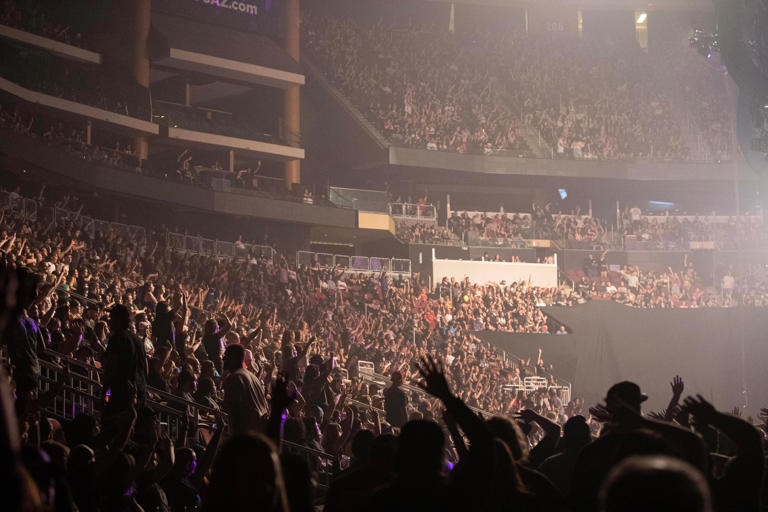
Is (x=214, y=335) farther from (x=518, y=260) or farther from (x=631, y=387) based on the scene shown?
(x=518, y=260)

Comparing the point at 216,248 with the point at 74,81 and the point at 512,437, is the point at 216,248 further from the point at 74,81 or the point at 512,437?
the point at 512,437

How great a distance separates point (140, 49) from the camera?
104 feet

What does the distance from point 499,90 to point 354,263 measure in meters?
15.4

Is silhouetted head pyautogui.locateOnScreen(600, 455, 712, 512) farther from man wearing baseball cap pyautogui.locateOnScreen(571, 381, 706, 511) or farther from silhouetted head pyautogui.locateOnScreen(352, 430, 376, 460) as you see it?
silhouetted head pyautogui.locateOnScreen(352, 430, 376, 460)

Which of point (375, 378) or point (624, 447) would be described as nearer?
point (624, 447)

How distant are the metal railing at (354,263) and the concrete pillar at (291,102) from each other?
513 centimetres

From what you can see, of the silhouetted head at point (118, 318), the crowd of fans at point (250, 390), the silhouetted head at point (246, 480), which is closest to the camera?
the silhouetted head at point (246, 480)

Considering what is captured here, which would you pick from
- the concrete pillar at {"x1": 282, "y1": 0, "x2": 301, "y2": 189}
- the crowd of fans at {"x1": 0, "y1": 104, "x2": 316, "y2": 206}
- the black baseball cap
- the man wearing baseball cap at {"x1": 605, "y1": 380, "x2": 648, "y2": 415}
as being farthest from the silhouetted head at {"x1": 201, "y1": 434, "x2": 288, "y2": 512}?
the concrete pillar at {"x1": 282, "y1": 0, "x2": 301, "y2": 189}

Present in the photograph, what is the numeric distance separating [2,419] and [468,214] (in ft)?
124

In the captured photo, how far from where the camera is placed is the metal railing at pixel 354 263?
3052cm

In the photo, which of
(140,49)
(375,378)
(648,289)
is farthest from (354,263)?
(375,378)

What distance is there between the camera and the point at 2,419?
211 centimetres

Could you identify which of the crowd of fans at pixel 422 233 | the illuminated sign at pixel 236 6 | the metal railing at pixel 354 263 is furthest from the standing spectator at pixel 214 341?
the illuminated sign at pixel 236 6

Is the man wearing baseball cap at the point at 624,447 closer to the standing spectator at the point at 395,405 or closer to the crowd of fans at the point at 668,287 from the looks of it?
the standing spectator at the point at 395,405
